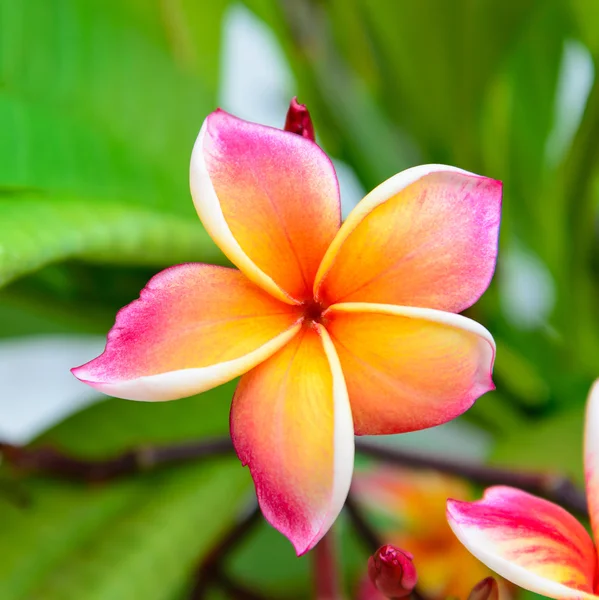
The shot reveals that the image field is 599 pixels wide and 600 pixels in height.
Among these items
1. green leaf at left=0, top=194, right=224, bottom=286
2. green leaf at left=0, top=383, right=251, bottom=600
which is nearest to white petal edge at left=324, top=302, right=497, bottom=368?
green leaf at left=0, top=194, right=224, bottom=286

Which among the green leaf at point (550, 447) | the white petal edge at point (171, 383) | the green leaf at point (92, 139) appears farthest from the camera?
the green leaf at point (550, 447)

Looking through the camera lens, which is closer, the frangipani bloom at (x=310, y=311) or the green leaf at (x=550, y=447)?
the frangipani bloom at (x=310, y=311)

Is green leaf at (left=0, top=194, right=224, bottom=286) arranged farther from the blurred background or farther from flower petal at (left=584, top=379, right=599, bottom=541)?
flower petal at (left=584, top=379, right=599, bottom=541)

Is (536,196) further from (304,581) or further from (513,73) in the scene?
(304,581)

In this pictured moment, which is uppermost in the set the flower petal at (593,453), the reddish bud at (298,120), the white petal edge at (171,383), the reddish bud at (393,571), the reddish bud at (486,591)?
the reddish bud at (298,120)

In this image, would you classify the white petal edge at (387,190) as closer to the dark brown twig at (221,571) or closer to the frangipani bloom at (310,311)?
the frangipani bloom at (310,311)

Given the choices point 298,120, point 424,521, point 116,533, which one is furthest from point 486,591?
point 424,521

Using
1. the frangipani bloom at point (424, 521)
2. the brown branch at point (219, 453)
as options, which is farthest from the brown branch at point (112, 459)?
the frangipani bloom at point (424, 521)
